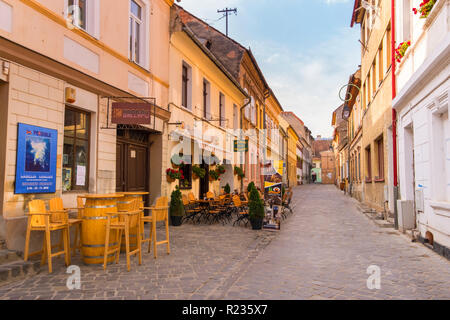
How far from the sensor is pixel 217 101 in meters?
16.5

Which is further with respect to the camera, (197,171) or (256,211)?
(197,171)

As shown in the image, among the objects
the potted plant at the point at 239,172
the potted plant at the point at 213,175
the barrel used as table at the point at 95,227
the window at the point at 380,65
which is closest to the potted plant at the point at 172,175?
the potted plant at the point at 213,175

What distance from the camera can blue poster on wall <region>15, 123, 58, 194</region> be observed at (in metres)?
5.91

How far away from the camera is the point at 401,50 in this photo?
9305 mm

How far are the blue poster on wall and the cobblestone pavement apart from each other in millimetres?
1330

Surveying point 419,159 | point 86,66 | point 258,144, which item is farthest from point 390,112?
point 258,144

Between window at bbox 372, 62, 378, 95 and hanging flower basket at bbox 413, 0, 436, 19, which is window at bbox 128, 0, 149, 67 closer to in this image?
hanging flower basket at bbox 413, 0, 436, 19

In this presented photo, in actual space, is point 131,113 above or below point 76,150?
above

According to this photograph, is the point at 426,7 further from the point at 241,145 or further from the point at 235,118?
the point at 235,118

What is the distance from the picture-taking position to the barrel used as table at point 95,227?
19.0 feet

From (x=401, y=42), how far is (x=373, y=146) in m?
6.12

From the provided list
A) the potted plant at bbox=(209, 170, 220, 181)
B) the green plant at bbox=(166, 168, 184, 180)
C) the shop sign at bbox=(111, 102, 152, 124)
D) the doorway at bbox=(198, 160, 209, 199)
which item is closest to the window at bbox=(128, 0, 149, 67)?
the shop sign at bbox=(111, 102, 152, 124)

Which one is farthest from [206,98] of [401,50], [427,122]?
[427,122]

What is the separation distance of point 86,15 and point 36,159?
3461 millimetres
